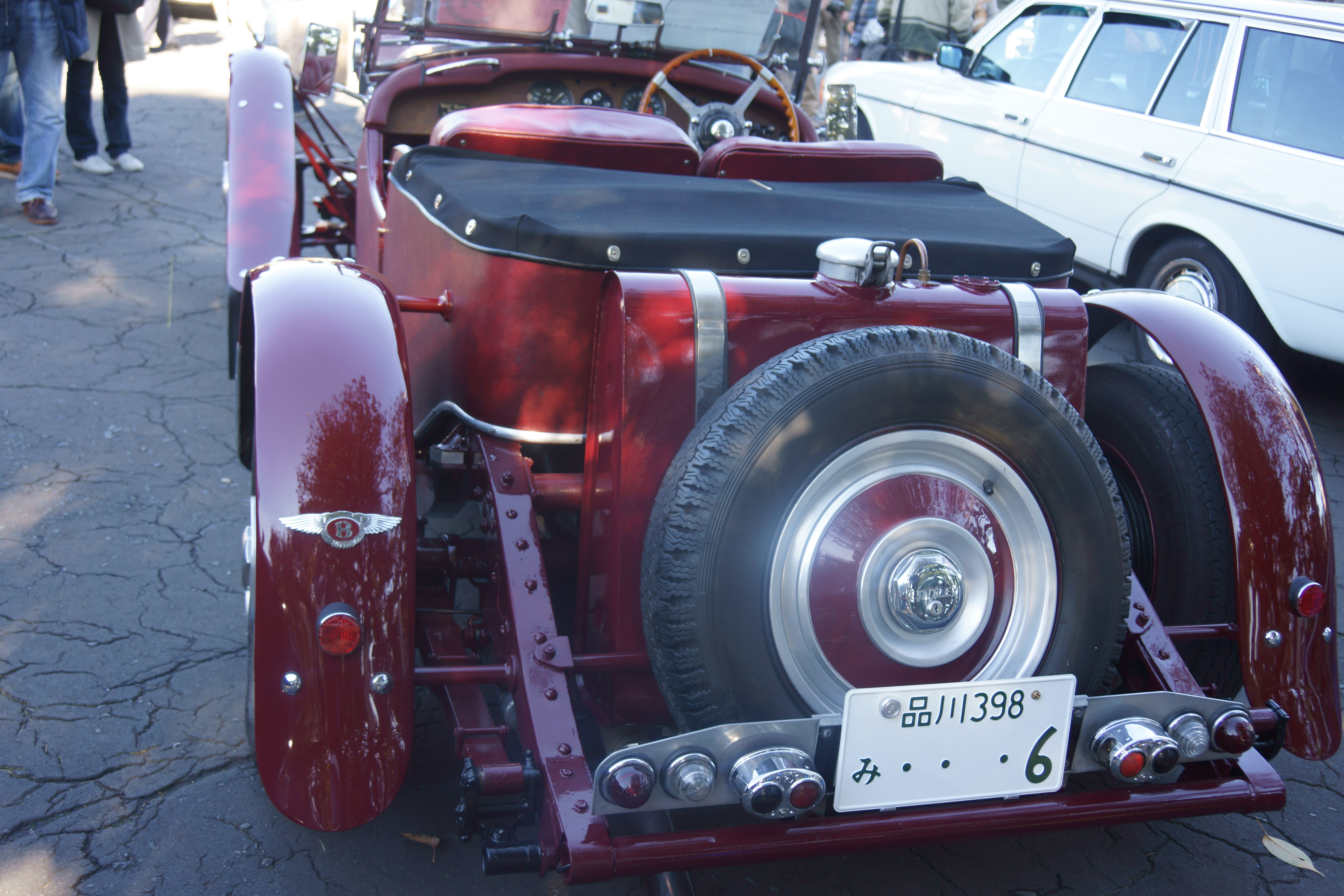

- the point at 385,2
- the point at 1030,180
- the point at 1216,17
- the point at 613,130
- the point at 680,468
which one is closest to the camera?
the point at 680,468

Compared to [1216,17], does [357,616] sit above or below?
below

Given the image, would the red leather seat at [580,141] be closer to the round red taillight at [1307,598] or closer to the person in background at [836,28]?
the round red taillight at [1307,598]

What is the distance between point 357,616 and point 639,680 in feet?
1.76

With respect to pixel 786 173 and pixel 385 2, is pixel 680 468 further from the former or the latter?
pixel 385 2

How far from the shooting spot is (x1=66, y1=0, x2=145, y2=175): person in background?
645cm

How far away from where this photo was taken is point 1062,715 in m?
1.72

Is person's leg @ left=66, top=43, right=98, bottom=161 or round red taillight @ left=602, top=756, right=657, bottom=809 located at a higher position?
round red taillight @ left=602, top=756, right=657, bottom=809

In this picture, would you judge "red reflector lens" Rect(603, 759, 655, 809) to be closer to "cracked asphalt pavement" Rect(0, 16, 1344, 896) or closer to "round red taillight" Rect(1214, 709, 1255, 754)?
"cracked asphalt pavement" Rect(0, 16, 1344, 896)

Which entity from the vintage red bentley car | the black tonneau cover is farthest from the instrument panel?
the vintage red bentley car

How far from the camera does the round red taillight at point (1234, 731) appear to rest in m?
1.78

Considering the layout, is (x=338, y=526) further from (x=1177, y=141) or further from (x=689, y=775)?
(x=1177, y=141)

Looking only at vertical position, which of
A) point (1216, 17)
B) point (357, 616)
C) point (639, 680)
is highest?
point (1216, 17)

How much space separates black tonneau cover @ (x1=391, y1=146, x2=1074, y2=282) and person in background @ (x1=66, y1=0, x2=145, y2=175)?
4.84 meters

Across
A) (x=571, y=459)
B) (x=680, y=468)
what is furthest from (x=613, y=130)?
(x=680, y=468)
